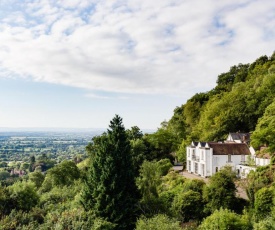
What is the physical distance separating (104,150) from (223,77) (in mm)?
58878

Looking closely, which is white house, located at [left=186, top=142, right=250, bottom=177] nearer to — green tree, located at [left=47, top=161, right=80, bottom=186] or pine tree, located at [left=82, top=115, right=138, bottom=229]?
pine tree, located at [left=82, top=115, right=138, bottom=229]

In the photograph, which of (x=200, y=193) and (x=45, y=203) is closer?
(x=200, y=193)

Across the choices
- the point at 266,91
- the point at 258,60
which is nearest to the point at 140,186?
the point at 266,91

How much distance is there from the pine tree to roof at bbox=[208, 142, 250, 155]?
52.2 feet

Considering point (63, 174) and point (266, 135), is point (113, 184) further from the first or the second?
point (63, 174)

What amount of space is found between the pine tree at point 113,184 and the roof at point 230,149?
52.2ft

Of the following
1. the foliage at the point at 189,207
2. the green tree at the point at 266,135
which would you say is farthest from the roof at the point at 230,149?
the foliage at the point at 189,207

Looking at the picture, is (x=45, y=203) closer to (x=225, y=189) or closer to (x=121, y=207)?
(x=121, y=207)

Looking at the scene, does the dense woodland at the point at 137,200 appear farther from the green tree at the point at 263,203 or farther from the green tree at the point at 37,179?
the green tree at the point at 37,179

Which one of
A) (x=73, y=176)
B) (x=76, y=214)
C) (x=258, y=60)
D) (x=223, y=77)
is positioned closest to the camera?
(x=76, y=214)

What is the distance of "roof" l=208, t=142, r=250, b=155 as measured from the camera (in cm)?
4025

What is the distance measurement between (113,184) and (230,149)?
1957 centimetres

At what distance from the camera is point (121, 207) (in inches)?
1055

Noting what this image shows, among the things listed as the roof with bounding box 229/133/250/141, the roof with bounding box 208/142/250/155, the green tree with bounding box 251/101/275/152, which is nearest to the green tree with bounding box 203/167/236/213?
the green tree with bounding box 251/101/275/152
